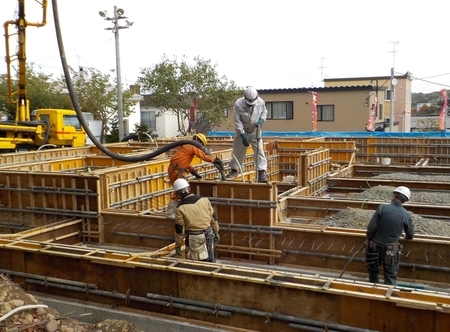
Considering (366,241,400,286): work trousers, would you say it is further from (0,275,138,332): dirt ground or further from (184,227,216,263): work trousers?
(0,275,138,332): dirt ground

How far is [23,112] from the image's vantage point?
56.0 ft

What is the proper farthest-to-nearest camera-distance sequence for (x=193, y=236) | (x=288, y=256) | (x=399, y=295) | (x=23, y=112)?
(x=23, y=112), (x=288, y=256), (x=193, y=236), (x=399, y=295)

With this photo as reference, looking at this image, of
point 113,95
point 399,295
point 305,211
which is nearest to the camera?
point 399,295

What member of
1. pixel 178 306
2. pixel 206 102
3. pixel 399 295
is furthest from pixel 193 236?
pixel 206 102

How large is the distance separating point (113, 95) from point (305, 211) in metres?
26.1

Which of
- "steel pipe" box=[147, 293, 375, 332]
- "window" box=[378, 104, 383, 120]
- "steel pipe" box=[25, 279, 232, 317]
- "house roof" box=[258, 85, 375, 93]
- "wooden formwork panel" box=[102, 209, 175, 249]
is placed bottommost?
"steel pipe" box=[25, 279, 232, 317]

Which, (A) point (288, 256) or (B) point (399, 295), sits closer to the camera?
(B) point (399, 295)

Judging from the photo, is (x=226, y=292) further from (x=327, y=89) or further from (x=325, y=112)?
(x=325, y=112)

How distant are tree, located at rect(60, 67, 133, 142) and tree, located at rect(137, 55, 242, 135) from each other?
7.64 feet

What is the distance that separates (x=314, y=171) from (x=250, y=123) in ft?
14.5

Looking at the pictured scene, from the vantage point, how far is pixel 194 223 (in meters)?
6.11

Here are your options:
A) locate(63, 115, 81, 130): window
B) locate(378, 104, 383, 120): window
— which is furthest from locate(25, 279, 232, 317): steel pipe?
locate(378, 104, 383, 120): window

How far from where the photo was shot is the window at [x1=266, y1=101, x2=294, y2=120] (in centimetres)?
3684

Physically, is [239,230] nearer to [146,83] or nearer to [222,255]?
[222,255]
